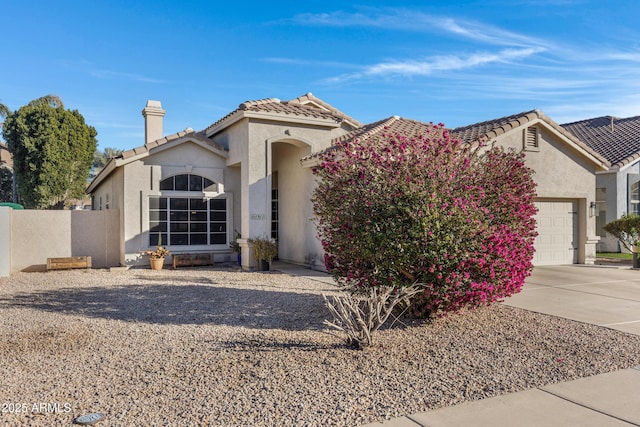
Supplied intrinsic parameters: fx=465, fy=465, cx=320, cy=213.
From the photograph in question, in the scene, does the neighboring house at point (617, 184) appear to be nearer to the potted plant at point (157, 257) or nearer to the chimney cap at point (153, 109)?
the potted plant at point (157, 257)

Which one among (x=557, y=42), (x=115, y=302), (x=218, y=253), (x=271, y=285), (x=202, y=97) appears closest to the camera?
(x=115, y=302)

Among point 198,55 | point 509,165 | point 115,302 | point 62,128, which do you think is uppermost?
point 198,55

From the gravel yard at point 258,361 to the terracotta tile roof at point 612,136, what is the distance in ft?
52.0

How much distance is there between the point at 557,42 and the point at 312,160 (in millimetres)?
8351

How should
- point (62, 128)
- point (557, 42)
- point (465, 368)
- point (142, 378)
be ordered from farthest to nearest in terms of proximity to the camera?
point (62, 128) < point (557, 42) < point (465, 368) < point (142, 378)

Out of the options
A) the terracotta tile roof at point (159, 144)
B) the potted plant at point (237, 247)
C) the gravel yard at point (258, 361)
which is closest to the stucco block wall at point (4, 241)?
the terracotta tile roof at point (159, 144)

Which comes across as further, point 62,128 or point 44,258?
point 62,128

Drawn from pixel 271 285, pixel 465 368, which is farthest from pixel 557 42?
pixel 465 368

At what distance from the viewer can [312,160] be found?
49.5 feet

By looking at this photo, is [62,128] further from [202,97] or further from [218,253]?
[218,253]

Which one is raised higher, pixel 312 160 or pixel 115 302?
pixel 312 160

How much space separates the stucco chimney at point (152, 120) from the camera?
1858 cm

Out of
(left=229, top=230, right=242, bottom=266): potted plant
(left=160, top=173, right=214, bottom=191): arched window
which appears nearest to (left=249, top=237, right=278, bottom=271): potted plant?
(left=229, top=230, right=242, bottom=266): potted plant

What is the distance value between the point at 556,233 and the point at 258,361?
45.8 ft
